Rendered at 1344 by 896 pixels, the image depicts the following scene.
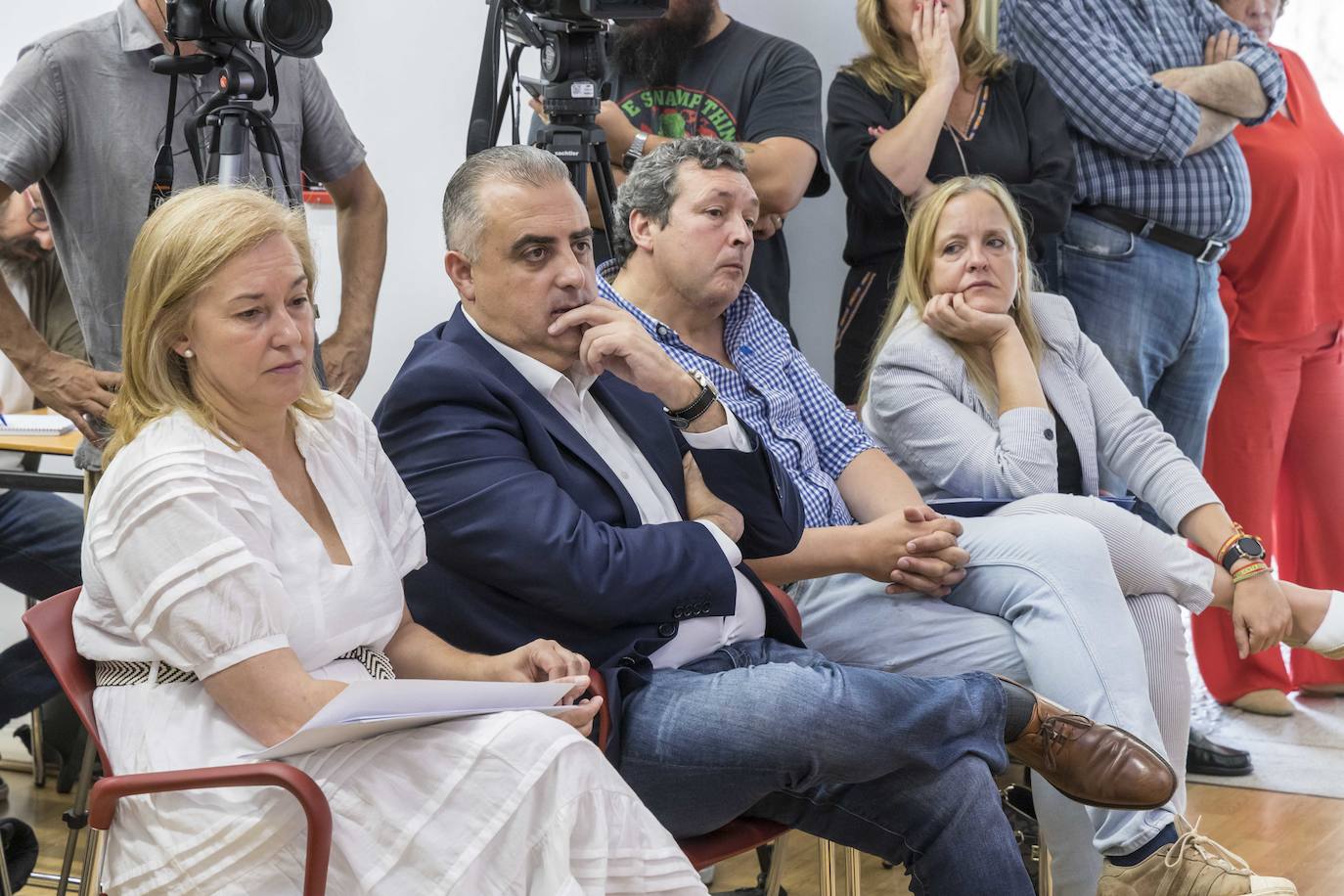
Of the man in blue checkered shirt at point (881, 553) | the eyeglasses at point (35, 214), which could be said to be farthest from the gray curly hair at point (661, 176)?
the eyeglasses at point (35, 214)

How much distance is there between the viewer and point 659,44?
3.19 meters

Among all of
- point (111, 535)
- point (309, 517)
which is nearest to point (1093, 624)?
point (309, 517)

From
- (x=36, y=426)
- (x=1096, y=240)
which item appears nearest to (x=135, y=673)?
(x=36, y=426)

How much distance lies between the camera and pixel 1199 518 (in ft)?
9.02

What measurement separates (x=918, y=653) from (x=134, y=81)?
1.66 metres

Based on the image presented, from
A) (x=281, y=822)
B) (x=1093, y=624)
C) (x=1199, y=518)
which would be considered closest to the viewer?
(x=281, y=822)

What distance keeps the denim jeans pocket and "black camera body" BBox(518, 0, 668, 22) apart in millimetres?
1385

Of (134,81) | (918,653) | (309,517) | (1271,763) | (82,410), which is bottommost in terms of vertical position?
(1271,763)

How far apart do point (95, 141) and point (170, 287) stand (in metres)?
1.16

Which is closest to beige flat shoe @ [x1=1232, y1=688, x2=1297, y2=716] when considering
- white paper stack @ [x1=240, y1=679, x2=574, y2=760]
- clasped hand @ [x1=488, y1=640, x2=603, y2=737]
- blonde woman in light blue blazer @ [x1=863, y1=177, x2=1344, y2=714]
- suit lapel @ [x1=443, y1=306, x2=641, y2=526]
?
blonde woman in light blue blazer @ [x1=863, y1=177, x2=1344, y2=714]

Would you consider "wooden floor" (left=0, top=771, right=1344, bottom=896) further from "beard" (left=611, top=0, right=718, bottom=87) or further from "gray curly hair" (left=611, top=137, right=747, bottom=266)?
"beard" (left=611, top=0, right=718, bottom=87)

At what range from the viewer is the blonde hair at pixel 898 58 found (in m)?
3.28

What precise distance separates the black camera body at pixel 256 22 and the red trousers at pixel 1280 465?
8.41 ft

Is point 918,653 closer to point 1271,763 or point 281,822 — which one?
point 281,822
